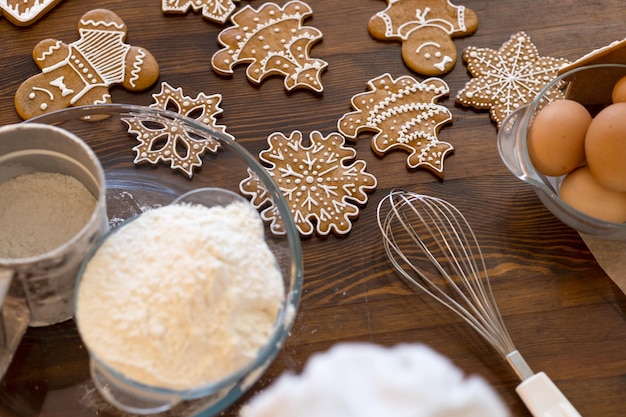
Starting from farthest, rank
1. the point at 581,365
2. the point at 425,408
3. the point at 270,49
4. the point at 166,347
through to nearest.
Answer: the point at 270,49 < the point at 581,365 < the point at 166,347 < the point at 425,408

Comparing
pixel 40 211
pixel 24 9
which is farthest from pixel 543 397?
pixel 24 9

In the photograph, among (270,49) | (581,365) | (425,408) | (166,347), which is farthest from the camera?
(270,49)

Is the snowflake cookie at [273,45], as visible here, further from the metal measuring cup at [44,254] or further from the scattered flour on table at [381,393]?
the scattered flour on table at [381,393]

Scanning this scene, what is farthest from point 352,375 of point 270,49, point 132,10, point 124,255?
point 132,10

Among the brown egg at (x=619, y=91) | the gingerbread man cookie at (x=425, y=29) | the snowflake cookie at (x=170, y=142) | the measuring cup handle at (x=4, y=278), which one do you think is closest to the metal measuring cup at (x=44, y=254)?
the measuring cup handle at (x=4, y=278)

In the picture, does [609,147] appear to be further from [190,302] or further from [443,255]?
[190,302]

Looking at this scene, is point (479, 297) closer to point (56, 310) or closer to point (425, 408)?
point (425, 408)

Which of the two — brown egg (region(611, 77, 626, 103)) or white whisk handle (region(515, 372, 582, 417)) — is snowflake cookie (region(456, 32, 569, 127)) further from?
white whisk handle (region(515, 372, 582, 417))
